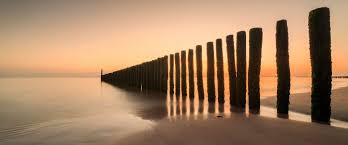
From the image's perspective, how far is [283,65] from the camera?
233 inches

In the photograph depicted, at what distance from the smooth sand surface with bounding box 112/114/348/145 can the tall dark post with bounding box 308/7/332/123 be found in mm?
959

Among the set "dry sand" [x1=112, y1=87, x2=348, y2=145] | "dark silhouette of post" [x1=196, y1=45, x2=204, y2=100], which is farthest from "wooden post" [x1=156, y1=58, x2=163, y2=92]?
"dry sand" [x1=112, y1=87, x2=348, y2=145]

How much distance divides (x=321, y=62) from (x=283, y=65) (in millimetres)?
1045

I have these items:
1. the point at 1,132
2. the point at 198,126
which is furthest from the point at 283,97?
the point at 1,132

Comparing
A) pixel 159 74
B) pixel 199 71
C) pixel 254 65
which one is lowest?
pixel 159 74

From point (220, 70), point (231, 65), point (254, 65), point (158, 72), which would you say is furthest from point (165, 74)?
point (254, 65)

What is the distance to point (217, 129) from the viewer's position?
396 centimetres

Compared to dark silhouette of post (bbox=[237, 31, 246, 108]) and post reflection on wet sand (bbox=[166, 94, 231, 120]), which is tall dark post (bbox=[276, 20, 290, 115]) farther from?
dark silhouette of post (bbox=[237, 31, 246, 108])

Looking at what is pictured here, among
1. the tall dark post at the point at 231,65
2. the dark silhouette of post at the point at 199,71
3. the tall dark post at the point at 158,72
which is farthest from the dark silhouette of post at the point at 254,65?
the tall dark post at the point at 158,72

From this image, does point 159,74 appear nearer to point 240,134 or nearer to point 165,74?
point 165,74

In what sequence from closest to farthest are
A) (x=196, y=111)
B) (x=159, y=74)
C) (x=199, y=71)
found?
(x=196, y=111) < (x=199, y=71) < (x=159, y=74)

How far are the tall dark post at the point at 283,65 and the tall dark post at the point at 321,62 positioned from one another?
2.87ft

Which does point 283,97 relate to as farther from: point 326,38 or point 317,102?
point 326,38

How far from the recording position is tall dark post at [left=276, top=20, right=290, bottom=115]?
5.88 m
